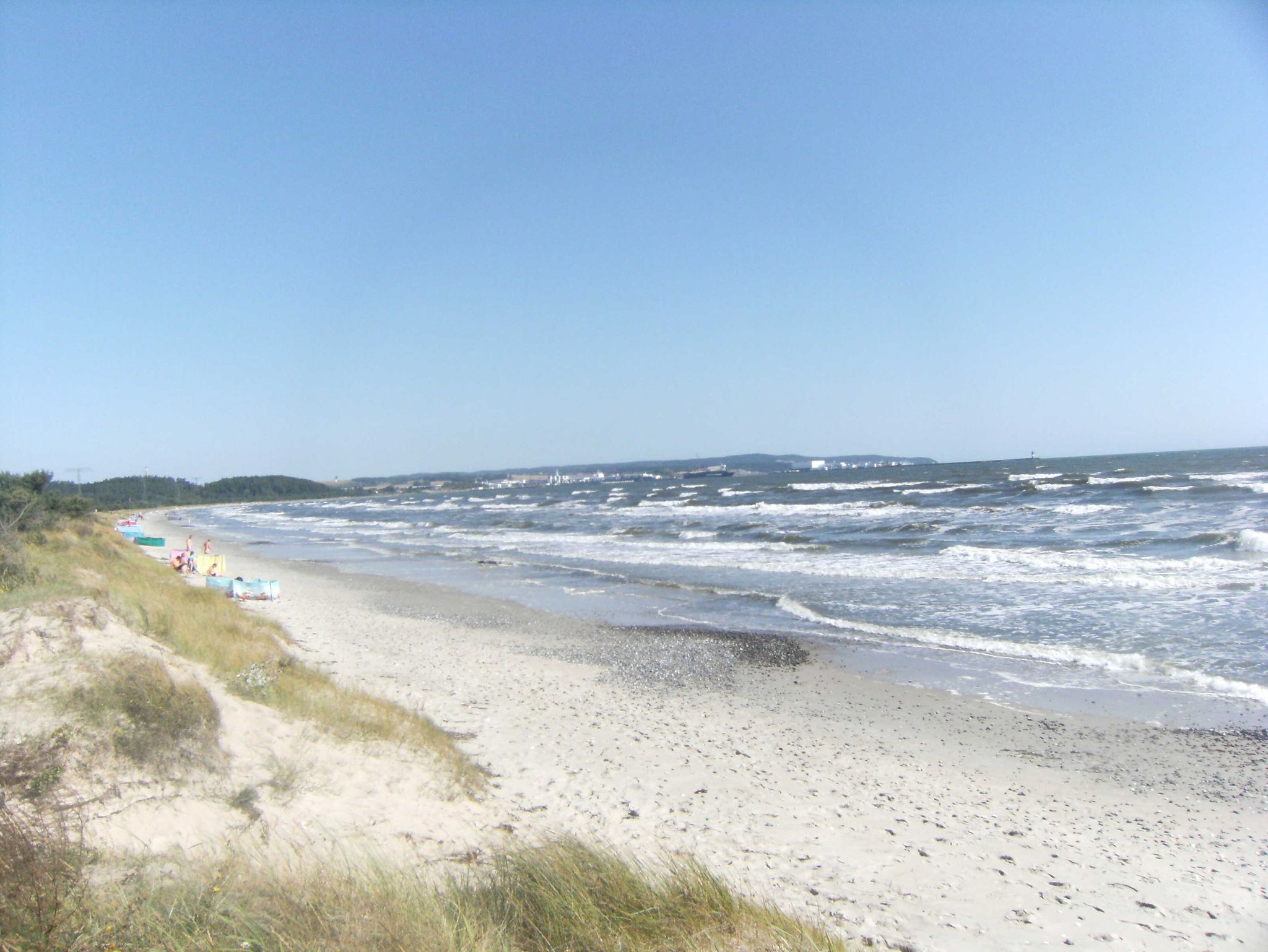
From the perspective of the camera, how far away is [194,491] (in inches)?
5650

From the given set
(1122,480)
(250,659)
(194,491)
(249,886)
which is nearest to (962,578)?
(250,659)

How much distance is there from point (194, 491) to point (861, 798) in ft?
537

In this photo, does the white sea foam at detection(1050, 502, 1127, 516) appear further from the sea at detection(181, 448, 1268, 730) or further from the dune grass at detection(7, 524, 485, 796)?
the dune grass at detection(7, 524, 485, 796)

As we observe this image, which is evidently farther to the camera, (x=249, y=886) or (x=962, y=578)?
(x=962, y=578)

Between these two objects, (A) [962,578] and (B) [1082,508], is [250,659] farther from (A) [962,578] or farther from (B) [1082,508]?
(B) [1082,508]

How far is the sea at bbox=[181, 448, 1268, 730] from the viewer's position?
10.7 m

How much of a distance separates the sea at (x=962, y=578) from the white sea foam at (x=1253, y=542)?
0.09 m

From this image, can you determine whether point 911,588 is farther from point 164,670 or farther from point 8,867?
point 8,867

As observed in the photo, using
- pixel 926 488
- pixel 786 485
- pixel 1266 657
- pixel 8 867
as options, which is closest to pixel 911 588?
pixel 1266 657

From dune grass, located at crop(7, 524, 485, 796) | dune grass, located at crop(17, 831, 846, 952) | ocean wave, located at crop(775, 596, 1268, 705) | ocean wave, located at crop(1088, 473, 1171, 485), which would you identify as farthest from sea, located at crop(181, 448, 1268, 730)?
dune grass, located at crop(17, 831, 846, 952)

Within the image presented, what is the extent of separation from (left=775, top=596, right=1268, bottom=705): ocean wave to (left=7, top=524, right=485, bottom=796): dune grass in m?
9.04

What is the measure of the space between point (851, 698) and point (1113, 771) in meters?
3.34

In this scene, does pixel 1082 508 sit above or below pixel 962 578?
above

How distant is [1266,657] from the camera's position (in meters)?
10.7
